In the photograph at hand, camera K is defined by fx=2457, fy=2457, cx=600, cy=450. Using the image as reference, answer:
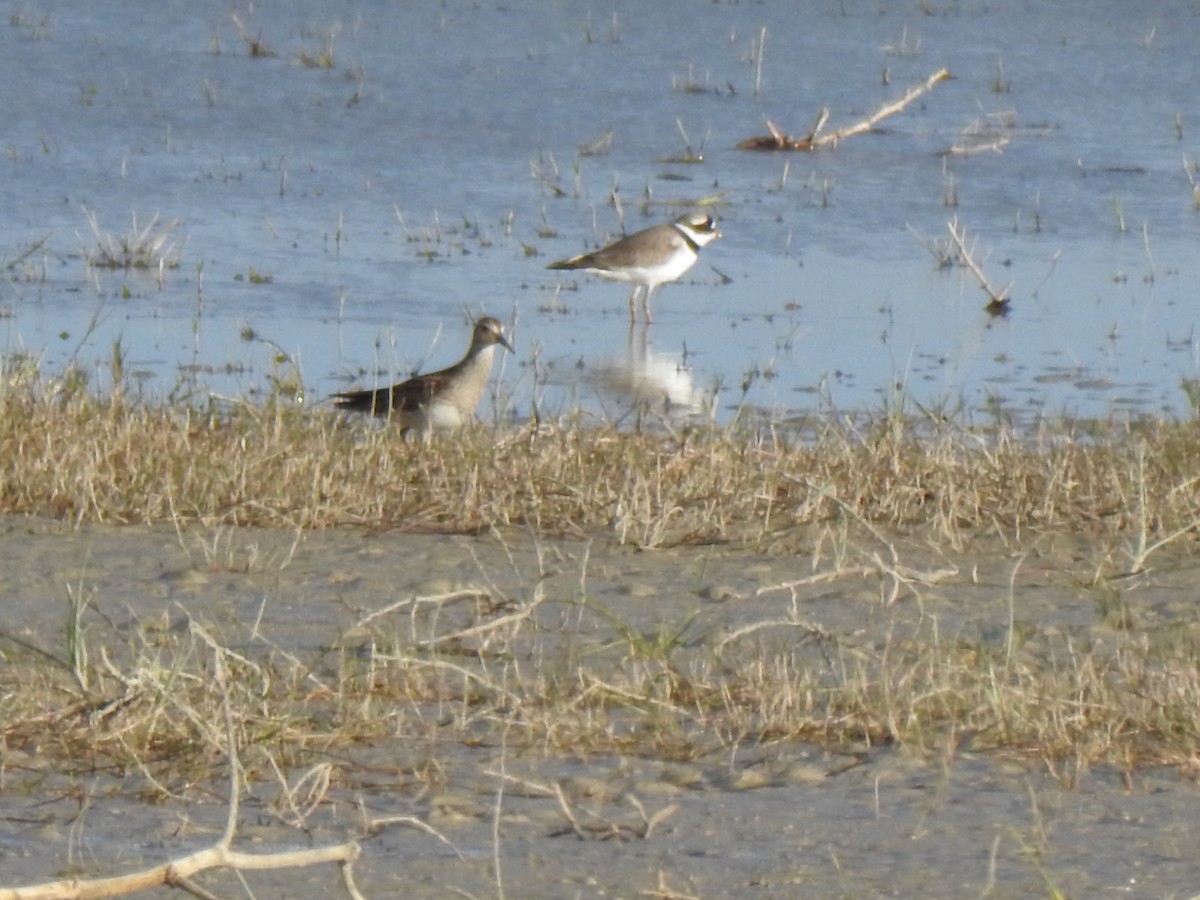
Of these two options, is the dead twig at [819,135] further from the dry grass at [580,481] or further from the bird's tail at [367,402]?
the dry grass at [580,481]

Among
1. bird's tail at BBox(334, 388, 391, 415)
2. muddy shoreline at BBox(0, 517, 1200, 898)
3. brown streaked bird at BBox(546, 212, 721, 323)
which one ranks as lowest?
muddy shoreline at BBox(0, 517, 1200, 898)

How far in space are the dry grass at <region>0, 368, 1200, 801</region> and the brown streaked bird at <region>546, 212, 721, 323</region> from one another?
3.55m

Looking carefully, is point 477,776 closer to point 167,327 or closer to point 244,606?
point 244,606

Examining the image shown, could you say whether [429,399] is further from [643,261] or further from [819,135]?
[819,135]

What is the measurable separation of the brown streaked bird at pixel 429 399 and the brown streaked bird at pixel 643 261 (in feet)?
11.0

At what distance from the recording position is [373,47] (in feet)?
58.3

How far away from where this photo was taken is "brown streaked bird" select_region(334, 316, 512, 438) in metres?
8.03

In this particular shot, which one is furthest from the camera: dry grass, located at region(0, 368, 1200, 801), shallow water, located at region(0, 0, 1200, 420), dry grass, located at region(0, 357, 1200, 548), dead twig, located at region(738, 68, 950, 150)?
dead twig, located at region(738, 68, 950, 150)

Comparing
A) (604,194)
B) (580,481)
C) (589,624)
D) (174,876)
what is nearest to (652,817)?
(174,876)

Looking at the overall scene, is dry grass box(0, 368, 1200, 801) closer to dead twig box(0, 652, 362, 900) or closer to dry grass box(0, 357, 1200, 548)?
dry grass box(0, 357, 1200, 548)

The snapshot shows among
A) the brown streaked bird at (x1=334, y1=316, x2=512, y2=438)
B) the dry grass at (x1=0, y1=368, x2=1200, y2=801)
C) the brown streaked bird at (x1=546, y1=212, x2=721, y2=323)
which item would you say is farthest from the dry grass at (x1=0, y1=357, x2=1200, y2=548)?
the brown streaked bird at (x1=546, y1=212, x2=721, y2=323)

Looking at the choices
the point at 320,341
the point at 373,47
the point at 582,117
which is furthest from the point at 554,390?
the point at 373,47

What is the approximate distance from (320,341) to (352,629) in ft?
17.0

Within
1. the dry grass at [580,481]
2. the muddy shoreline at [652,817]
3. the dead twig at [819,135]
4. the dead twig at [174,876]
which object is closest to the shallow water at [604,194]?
the dead twig at [819,135]
